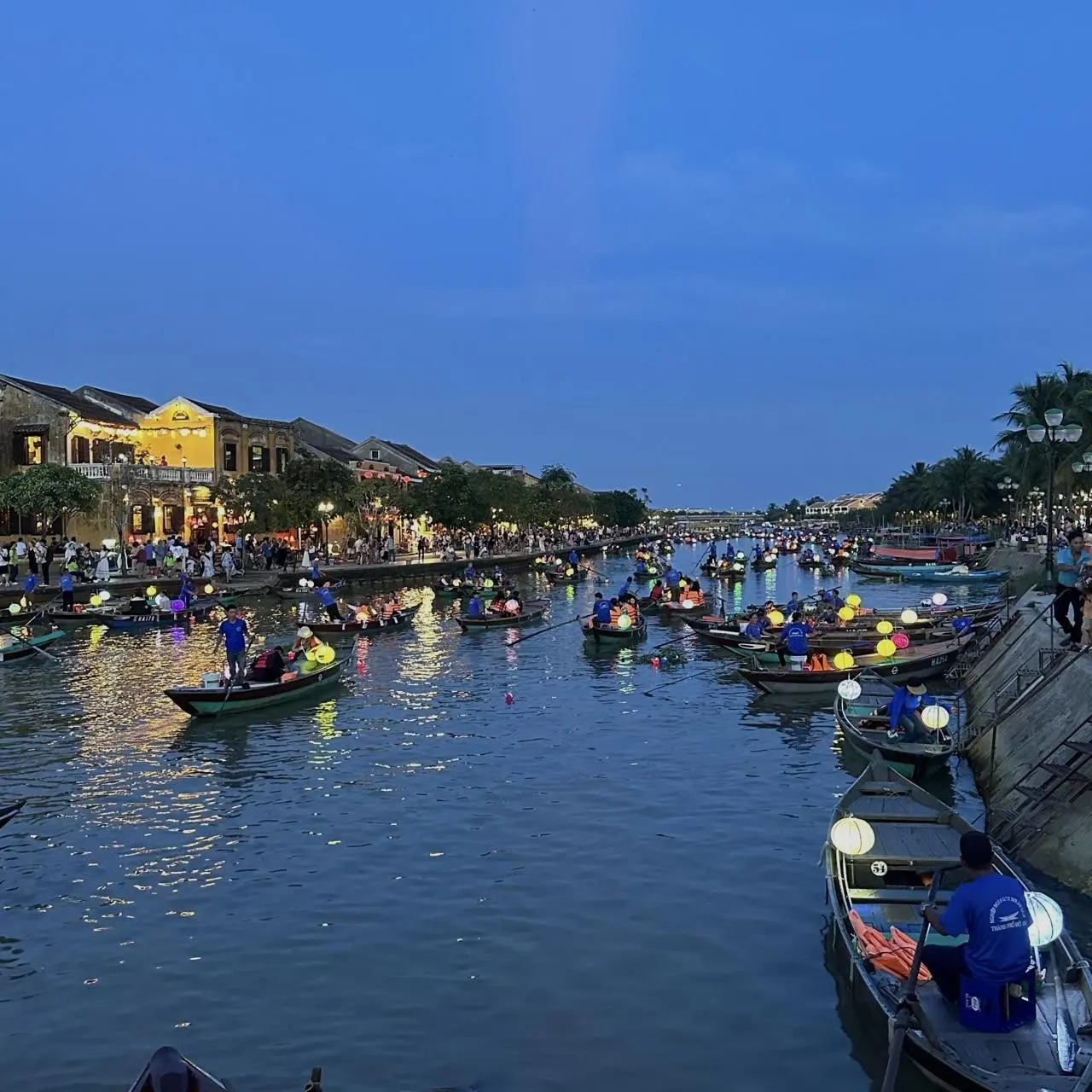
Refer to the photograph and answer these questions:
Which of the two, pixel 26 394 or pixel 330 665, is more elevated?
pixel 26 394

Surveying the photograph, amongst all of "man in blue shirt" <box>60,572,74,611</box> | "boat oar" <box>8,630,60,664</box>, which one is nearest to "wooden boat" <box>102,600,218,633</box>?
"man in blue shirt" <box>60,572,74,611</box>

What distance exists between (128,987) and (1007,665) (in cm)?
2008

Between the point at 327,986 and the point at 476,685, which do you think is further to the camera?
the point at 476,685

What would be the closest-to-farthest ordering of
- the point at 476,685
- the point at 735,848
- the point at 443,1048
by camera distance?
1. the point at 443,1048
2. the point at 735,848
3. the point at 476,685

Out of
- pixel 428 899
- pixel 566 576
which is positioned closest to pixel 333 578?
pixel 566 576

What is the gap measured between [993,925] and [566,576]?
2768 inches

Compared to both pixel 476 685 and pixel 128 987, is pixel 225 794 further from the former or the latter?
pixel 476 685

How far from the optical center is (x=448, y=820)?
1727cm

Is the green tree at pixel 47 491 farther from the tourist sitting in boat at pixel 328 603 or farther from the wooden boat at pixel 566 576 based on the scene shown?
the wooden boat at pixel 566 576

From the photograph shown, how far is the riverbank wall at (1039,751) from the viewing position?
13547 mm

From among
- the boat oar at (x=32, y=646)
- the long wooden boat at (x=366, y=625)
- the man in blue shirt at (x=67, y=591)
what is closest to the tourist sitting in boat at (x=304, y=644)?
the long wooden boat at (x=366, y=625)

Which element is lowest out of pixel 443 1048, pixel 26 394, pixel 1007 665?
pixel 443 1048

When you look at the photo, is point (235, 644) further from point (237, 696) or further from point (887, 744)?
point (887, 744)

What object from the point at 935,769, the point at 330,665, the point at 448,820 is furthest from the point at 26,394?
the point at 935,769
